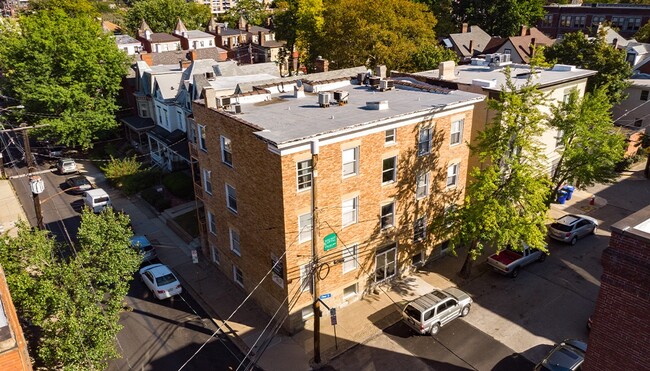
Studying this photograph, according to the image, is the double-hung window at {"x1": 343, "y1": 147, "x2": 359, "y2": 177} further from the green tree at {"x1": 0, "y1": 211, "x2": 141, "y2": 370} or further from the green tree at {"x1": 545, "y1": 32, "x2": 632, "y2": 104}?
the green tree at {"x1": 545, "y1": 32, "x2": 632, "y2": 104}

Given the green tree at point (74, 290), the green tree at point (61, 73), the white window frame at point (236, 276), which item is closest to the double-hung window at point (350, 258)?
the white window frame at point (236, 276)

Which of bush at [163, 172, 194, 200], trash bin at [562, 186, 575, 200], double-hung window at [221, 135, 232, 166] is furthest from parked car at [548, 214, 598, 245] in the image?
bush at [163, 172, 194, 200]

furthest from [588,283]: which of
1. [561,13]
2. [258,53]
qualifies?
[561,13]

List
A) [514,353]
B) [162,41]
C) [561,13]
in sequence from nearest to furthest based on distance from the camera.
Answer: [514,353], [162,41], [561,13]

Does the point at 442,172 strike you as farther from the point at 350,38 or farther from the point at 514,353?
the point at 350,38

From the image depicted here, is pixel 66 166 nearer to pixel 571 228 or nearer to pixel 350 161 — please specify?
pixel 350 161

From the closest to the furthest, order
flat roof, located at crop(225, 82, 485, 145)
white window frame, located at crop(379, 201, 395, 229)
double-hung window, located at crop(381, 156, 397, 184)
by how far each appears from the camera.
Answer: flat roof, located at crop(225, 82, 485, 145) → double-hung window, located at crop(381, 156, 397, 184) → white window frame, located at crop(379, 201, 395, 229)

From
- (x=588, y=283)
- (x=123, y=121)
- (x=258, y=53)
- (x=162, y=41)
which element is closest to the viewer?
(x=588, y=283)
